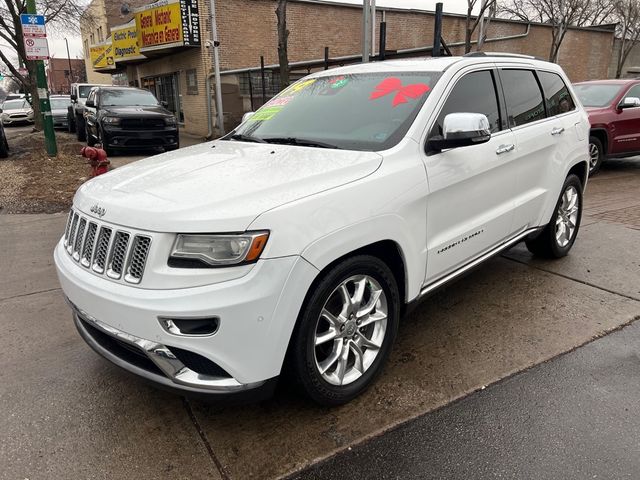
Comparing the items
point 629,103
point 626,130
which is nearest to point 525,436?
point 629,103

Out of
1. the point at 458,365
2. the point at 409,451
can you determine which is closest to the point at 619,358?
the point at 458,365

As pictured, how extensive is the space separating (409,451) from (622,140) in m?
8.92

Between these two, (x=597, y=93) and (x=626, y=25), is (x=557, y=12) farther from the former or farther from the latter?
(x=597, y=93)

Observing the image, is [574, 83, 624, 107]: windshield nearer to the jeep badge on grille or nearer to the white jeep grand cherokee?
the white jeep grand cherokee

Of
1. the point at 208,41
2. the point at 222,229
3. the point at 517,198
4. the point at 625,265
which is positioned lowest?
the point at 625,265

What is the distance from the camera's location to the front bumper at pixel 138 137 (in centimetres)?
1227

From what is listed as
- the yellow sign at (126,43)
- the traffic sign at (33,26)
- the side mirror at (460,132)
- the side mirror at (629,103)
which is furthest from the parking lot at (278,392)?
the yellow sign at (126,43)

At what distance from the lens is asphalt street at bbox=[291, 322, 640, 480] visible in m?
2.30

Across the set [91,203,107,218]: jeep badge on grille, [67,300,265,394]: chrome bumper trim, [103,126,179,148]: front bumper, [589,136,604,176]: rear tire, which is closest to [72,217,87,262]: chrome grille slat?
[91,203,107,218]: jeep badge on grille

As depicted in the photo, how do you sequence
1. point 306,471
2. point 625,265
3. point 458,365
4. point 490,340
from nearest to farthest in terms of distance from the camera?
point 306,471 < point 458,365 < point 490,340 < point 625,265

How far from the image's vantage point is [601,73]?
90.1ft

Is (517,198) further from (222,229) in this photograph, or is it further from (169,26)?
(169,26)

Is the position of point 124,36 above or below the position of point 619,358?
above

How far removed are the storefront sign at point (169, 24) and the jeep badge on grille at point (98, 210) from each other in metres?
15.7
